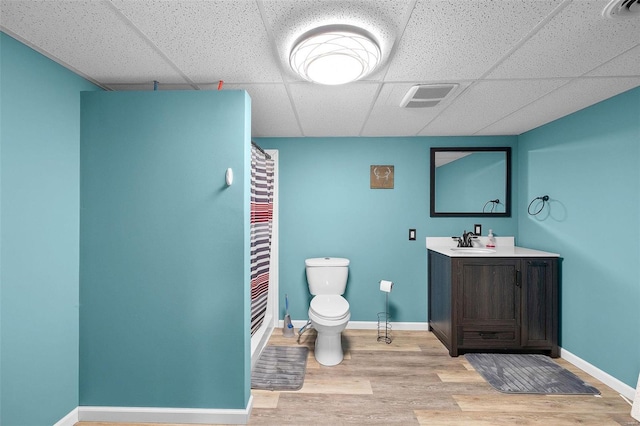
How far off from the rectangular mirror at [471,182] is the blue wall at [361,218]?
88 millimetres

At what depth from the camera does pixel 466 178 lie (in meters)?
3.09

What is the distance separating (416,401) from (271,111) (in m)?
2.38

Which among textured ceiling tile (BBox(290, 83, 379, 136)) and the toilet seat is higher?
textured ceiling tile (BBox(290, 83, 379, 136))

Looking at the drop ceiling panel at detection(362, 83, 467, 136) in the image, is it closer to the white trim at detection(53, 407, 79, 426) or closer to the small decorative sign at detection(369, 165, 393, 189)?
the small decorative sign at detection(369, 165, 393, 189)

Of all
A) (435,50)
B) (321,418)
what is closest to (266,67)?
(435,50)

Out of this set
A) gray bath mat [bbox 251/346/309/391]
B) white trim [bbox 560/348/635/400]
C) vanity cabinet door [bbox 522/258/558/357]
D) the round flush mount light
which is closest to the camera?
the round flush mount light

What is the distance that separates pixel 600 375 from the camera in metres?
2.12

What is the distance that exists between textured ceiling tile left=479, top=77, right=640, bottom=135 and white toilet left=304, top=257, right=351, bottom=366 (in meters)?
2.05

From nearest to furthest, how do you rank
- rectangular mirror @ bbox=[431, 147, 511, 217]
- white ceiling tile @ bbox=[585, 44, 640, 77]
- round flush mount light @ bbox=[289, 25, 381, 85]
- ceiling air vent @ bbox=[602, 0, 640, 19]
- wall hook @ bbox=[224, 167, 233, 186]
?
ceiling air vent @ bbox=[602, 0, 640, 19], round flush mount light @ bbox=[289, 25, 381, 85], white ceiling tile @ bbox=[585, 44, 640, 77], wall hook @ bbox=[224, 167, 233, 186], rectangular mirror @ bbox=[431, 147, 511, 217]

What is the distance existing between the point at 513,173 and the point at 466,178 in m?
0.51

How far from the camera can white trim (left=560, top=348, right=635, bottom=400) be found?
1.92 meters

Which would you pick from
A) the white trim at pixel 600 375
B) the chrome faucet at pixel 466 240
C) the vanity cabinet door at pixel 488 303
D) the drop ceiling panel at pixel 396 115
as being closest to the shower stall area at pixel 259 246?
the drop ceiling panel at pixel 396 115

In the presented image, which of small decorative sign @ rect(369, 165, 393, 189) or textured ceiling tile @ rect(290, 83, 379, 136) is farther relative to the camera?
small decorative sign @ rect(369, 165, 393, 189)

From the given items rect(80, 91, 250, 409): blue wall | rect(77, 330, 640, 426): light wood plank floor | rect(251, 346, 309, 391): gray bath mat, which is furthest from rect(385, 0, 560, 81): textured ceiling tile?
rect(251, 346, 309, 391): gray bath mat
